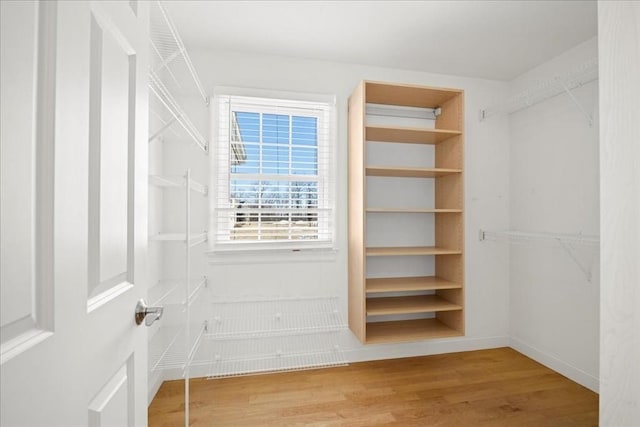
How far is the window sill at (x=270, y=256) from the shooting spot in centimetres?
233

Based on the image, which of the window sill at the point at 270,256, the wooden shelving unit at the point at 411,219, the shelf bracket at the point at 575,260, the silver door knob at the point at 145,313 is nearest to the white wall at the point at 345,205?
the window sill at the point at 270,256

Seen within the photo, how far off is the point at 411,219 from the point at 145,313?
2223 millimetres

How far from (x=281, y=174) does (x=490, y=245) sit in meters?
1.98

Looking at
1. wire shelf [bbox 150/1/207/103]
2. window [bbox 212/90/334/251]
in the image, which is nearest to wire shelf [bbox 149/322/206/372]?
window [bbox 212/90/334/251]

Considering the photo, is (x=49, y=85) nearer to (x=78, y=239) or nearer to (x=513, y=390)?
(x=78, y=239)

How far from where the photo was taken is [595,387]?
6.79 feet

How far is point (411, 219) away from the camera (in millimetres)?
2637

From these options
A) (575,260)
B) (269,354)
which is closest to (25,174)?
(269,354)

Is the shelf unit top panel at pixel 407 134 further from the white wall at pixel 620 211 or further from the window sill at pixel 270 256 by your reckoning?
the white wall at pixel 620 211

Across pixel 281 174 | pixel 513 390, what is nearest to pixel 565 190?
pixel 513 390

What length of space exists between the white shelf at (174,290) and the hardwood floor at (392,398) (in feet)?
2.14

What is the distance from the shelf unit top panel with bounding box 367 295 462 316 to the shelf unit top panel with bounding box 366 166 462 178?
1018 millimetres

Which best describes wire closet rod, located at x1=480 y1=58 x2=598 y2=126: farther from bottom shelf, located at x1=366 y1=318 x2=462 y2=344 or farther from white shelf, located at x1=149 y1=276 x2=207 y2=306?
white shelf, located at x1=149 y1=276 x2=207 y2=306

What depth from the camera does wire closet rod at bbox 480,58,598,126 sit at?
2.04 m
